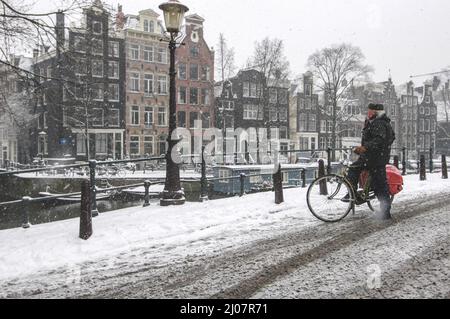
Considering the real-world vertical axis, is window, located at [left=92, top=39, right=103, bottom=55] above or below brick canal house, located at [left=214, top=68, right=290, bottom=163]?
below

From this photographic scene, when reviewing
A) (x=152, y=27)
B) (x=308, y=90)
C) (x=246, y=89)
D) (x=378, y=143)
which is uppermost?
(x=152, y=27)

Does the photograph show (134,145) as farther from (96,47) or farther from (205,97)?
(96,47)

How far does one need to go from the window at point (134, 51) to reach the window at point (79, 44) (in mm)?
32755

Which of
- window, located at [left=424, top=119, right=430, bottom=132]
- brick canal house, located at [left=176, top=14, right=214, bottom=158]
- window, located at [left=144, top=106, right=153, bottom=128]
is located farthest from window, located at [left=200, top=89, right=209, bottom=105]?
window, located at [left=424, top=119, right=430, bottom=132]

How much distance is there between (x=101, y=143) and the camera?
38.3 meters

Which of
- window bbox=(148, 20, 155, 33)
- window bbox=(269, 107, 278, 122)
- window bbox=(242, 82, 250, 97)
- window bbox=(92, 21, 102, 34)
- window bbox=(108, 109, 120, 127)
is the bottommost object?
window bbox=(92, 21, 102, 34)

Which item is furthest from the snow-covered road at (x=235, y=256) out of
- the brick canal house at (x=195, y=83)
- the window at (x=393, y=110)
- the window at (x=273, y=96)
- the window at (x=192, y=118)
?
the window at (x=393, y=110)

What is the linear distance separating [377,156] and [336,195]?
0.81m

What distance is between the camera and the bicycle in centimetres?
600

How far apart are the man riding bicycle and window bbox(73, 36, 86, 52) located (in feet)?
18.1

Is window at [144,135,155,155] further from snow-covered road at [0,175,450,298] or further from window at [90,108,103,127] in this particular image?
snow-covered road at [0,175,450,298]

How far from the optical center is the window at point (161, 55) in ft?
135

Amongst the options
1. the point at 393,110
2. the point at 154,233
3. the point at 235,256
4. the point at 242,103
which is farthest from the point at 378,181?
the point at 393,110

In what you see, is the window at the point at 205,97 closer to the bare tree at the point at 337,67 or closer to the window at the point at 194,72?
the window at the point at 194,72
